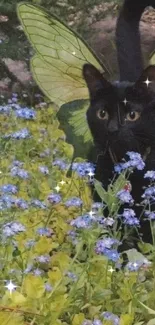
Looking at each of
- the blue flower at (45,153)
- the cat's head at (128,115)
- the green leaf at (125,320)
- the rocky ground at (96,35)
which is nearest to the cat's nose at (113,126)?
the cat's head at (128,115)

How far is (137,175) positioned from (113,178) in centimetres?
14

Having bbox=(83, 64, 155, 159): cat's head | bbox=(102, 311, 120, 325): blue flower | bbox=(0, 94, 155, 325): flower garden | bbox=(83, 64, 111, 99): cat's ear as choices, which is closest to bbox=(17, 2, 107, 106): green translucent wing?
bbox=(83, 64, 111, 99): cat's ear

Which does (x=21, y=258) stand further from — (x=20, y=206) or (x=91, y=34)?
(x=91, y=34)

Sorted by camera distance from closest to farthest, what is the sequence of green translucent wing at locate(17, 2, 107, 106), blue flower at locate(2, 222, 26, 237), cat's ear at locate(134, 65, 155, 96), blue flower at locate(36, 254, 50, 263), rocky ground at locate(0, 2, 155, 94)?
1. blue flower at locate(2, 222, 26, 237)
2. blue flower at locate(36, 254, 50, 263)
3. cat's ear at locate(134, 65, 155, 96)
4. green translucent wing at locate(17, 2, 107, 106)
5. rocky ground at locate(0, 2, 155, 94)

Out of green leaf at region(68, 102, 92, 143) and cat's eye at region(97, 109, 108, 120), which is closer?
cat's eye at region(97, 109, 108, 120)

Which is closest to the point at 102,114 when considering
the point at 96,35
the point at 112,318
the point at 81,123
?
the point at 81,123

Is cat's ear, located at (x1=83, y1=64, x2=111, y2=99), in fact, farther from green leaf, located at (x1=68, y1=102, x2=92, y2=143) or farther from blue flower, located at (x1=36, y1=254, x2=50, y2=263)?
blue flower, located at (x1=36, y1=254, x2=50, y2=263)

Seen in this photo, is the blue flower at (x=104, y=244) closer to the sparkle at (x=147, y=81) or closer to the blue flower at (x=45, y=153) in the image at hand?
the sparkle at (x=147, y=81)

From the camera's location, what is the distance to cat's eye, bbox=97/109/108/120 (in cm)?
259

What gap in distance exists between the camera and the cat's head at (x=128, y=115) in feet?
8.32

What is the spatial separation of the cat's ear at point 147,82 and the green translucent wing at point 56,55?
35 cm

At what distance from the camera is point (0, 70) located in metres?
5.75

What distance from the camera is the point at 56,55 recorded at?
2.93 metres

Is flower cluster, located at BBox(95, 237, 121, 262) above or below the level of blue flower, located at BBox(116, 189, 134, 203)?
below
